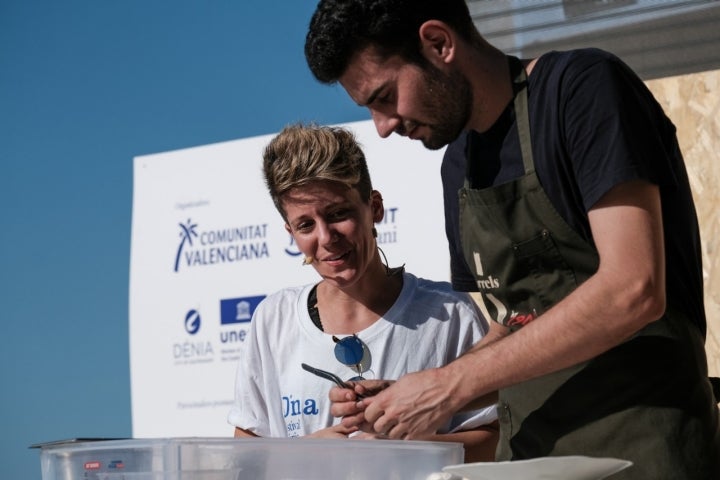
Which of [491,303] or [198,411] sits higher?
[491,303]

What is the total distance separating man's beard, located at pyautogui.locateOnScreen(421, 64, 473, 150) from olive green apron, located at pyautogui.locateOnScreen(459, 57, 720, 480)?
3.2 inches

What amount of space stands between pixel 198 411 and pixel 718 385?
126 inches

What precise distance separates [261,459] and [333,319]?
87 centimetres

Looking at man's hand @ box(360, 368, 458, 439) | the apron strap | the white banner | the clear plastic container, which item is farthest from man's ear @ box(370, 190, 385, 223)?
the white banner

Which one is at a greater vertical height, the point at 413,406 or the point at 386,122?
the point at 386,122

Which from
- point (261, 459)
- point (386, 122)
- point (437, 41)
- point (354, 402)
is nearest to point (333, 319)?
point (354, 402)

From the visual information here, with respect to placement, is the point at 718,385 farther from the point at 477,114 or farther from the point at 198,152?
the point at 198,152

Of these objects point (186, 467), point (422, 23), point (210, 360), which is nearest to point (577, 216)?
point (422, 23)

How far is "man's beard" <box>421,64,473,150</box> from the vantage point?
1.51 metres

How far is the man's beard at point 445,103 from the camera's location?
4.95ft

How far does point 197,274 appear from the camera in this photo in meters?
4.68

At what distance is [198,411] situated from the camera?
4492 mm

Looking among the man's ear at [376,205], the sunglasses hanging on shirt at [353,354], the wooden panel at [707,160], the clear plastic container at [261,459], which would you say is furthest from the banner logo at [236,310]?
the clear plastic container at [261,459]

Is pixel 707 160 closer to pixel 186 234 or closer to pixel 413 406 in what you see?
pixel 186 234
